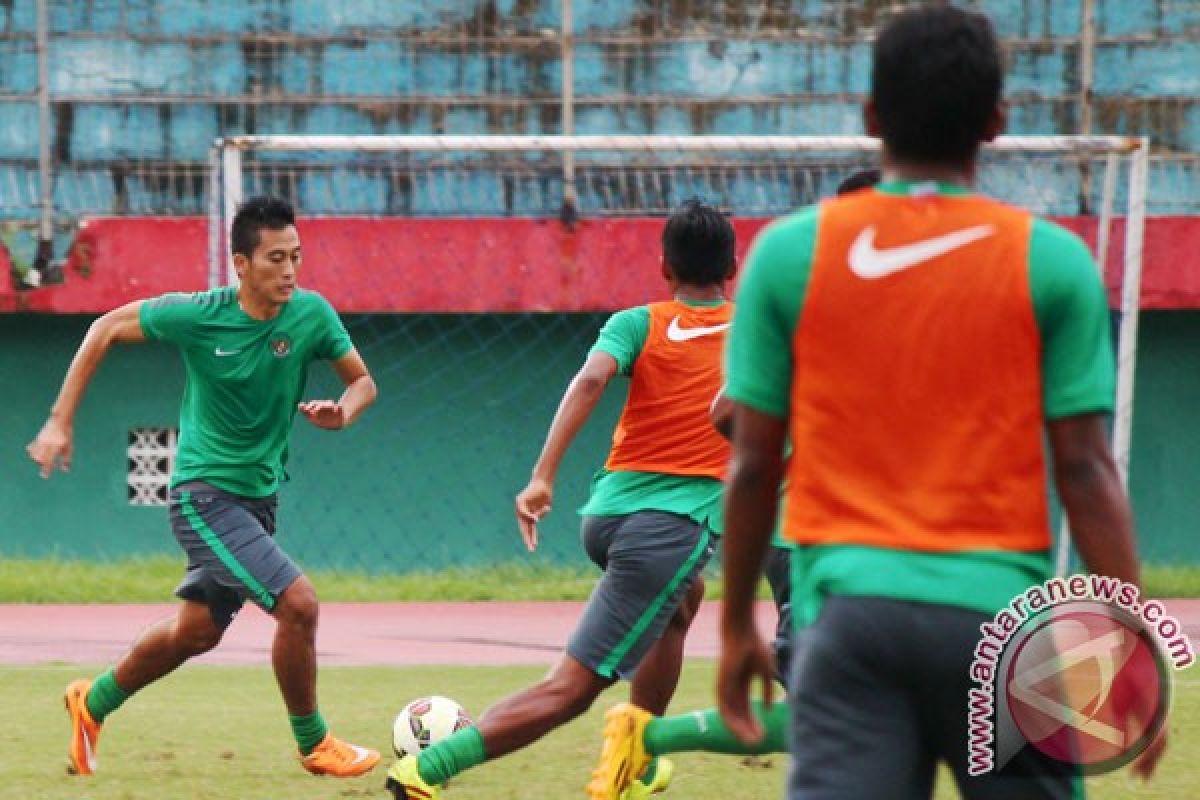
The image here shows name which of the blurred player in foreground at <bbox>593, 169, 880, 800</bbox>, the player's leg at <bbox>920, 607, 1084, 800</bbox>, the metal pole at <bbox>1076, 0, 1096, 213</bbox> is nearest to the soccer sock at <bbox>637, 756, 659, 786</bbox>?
the blurred player in foreground at <bbox>593, 169, 880, 800</bbox>

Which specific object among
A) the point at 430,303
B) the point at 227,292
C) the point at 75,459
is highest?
the point at 227,292

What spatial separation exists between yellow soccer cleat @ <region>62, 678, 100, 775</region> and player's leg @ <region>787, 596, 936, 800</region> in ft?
14.9

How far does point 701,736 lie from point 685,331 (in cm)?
116

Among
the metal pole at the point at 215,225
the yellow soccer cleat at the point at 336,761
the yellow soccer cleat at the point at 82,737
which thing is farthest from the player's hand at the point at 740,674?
the metal pole at the point at 215,225

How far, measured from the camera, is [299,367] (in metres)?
7.34

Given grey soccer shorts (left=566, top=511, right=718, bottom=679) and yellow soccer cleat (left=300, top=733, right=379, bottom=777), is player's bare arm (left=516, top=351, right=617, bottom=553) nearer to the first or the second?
grey soccer shorts (left=566, top=511, right=718, bottom=679)

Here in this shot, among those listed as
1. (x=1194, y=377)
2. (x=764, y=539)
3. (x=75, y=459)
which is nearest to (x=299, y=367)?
(x=764, y=539)

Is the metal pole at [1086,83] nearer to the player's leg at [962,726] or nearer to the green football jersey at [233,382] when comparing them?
the green football jersey at [233,382]

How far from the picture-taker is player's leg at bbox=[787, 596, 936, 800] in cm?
312

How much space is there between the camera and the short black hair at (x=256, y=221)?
286 inches

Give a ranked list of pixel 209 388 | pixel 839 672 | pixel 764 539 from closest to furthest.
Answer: pixel 839 672
pixel 764 539
pixel 209 388

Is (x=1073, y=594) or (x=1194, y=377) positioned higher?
(x=1073, y=594)

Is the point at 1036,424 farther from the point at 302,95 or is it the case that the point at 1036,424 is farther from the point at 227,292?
the point at 302,95

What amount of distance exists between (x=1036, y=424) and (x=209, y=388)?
4.54 meters
